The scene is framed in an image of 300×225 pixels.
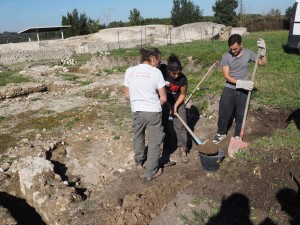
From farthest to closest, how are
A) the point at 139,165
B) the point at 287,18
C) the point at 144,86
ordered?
the point at 287,18
the point at 139,165
the point at 144,86

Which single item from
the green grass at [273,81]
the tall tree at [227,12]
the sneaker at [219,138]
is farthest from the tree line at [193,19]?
the sneaker at [219,138]

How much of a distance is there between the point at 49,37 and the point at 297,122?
104 feet

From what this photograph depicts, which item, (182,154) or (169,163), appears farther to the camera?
(182,154)

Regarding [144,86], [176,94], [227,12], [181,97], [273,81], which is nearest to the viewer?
[144,86]

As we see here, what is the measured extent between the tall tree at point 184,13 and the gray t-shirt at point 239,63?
3140 cm

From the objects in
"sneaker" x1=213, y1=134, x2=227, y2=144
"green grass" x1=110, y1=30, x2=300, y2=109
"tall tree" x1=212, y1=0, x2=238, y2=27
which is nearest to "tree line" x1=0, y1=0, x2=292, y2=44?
"tall tree" x1=212, y1=0, x2=238, y2=27

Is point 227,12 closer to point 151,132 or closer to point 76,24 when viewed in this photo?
point 76,24

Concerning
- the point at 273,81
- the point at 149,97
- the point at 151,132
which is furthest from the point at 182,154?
the point at 273,81

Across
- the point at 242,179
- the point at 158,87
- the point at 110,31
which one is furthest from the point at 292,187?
the point at 110,31

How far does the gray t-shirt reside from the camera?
Answer: 177 inches

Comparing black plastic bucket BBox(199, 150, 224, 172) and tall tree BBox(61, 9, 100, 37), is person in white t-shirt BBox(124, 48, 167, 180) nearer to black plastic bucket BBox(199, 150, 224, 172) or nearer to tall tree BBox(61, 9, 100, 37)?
black plastic bucket BBox(199, 150, 224, 172)

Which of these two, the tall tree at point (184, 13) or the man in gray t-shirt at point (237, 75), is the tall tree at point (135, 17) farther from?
the man in gray t-shirt at point (237, 75)

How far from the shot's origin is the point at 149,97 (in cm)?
388

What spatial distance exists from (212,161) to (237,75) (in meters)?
1.44
